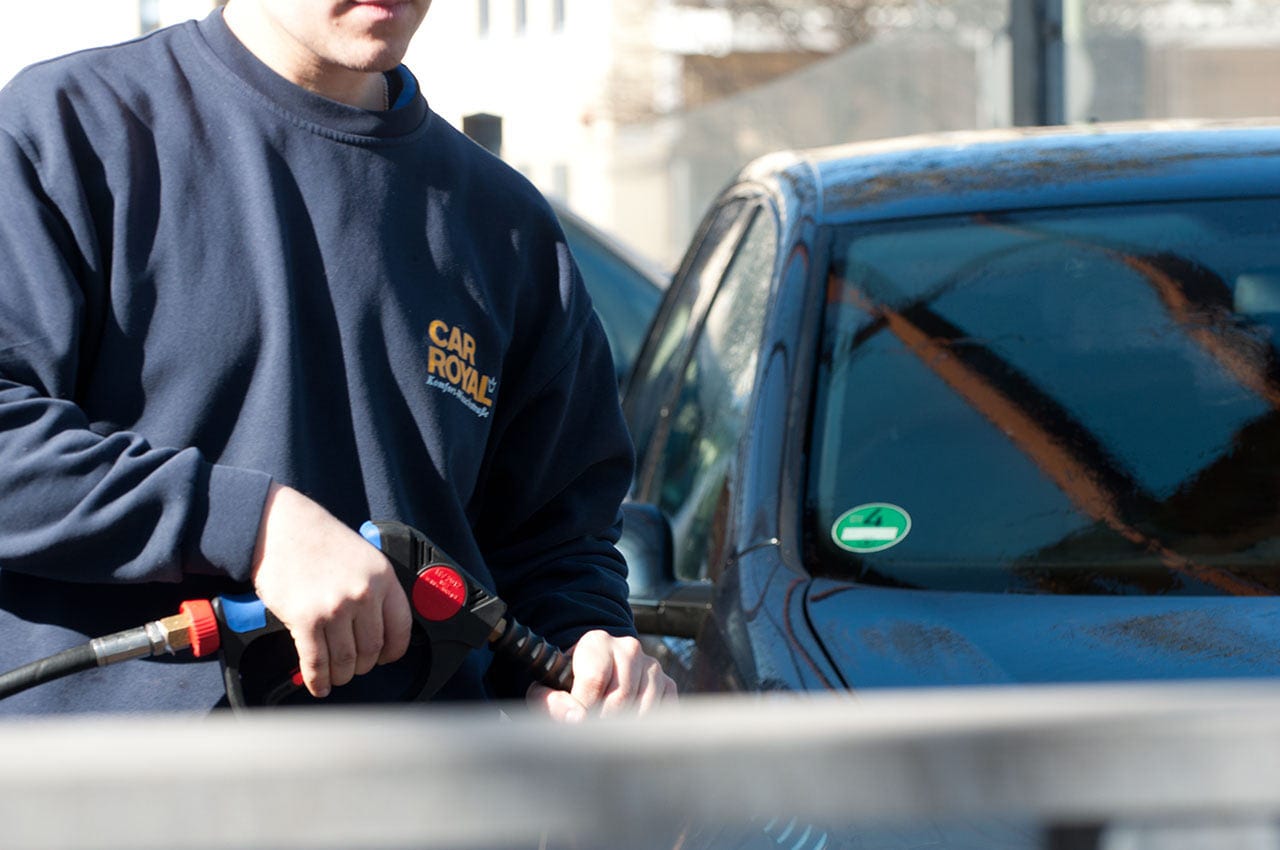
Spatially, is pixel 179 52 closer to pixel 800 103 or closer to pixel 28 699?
pixel 28 699

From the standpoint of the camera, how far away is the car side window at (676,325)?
150 inches

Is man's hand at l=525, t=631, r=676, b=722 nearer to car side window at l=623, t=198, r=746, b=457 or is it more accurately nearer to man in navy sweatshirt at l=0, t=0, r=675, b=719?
man in navy sweatshirt at l=0, t=0, r=675, b=719

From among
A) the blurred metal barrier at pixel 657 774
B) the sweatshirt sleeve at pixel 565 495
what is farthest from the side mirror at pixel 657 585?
the blurred metal barrier at pixel 657 774

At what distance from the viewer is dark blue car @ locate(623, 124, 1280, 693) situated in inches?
96.9

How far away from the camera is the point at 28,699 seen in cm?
169

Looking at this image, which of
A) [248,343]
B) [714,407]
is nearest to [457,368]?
[248,343]

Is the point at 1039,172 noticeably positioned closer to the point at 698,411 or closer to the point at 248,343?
the point at 698,411

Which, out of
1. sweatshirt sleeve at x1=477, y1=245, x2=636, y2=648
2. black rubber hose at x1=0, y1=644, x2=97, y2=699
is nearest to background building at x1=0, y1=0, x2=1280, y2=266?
sweatshirt sleeve at x1=477, y1=245, x2=636, y2=648

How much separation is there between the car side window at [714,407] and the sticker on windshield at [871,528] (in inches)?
9.9

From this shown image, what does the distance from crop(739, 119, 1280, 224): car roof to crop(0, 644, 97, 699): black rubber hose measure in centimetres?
175

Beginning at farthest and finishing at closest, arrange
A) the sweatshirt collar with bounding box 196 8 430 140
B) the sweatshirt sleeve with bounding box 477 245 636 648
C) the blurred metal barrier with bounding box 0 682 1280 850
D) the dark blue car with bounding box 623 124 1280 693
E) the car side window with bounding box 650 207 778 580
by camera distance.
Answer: the car side window with bounding box 650 207 778 580 → the dark blue car with bounding box 623 124 1280 693 → the sweatshirt sleeve with bounding box 477 245 636 648 → the sweatshirt collar with bounding box 196 8 430 140 → the blurred metal barrier with bounding box 0 682 1280 850

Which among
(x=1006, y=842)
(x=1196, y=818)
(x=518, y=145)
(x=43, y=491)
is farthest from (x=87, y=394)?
(x=518, y=145)

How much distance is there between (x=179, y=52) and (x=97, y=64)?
0.30 feet

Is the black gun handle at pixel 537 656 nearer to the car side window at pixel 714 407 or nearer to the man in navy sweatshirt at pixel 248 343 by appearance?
the man in navy sweatshirt at pixel 248 343
